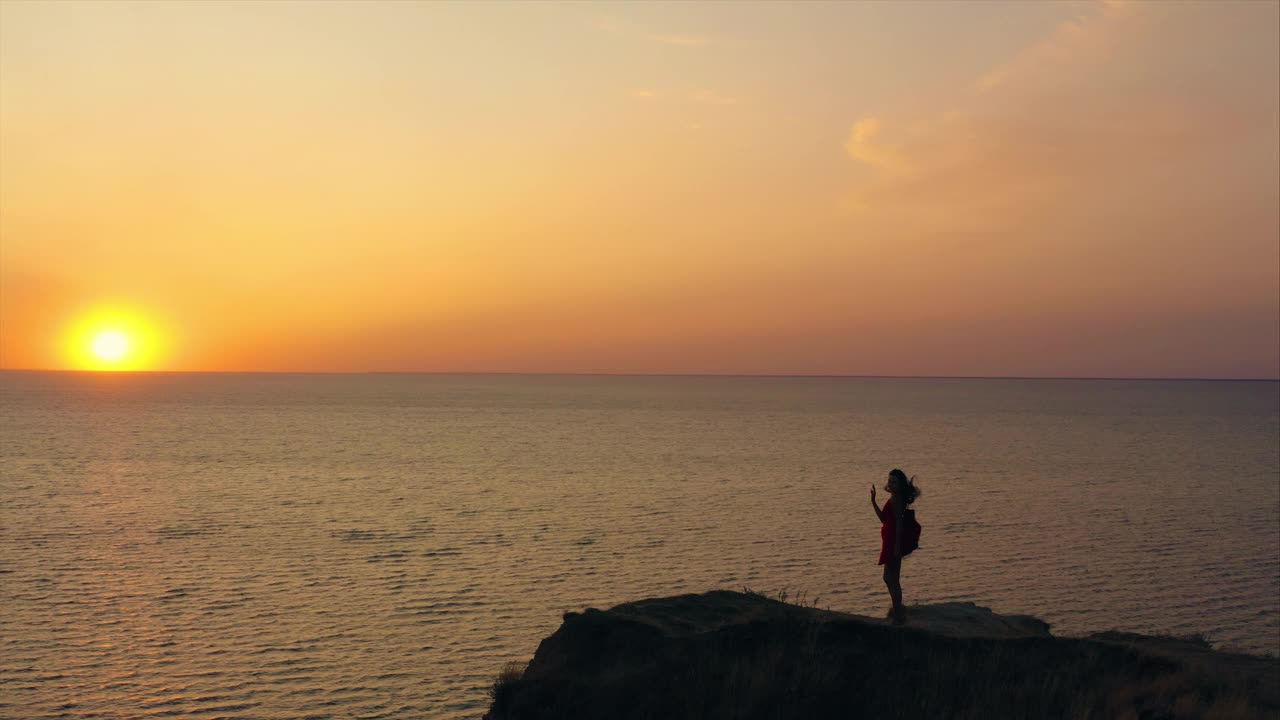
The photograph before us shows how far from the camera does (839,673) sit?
15172 millimetres

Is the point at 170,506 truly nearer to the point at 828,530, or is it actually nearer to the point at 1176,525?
the point at 828,530

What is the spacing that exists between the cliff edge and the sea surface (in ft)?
24.3

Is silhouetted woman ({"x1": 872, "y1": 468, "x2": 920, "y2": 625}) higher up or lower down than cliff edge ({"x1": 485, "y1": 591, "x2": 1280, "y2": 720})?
A: higher up

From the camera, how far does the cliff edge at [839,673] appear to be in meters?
14.4

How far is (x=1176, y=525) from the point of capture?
5175 cm

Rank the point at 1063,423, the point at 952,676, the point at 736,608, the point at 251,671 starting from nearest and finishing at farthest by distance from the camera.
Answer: the point at 952,676 < the point at 736,608 < the point at 251,671 < the point at 1063,423

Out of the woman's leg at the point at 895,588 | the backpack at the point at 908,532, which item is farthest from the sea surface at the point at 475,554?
the backpack at the point at 908,532

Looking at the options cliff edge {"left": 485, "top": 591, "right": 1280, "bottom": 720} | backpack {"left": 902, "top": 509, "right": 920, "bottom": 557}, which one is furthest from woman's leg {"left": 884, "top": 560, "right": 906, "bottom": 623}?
cliff edge {"left": 485, "top": 591, "right": 1280, "bottom": 720}

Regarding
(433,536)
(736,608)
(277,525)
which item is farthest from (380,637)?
(277,525)

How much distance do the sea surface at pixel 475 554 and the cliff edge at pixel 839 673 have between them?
7404 mm

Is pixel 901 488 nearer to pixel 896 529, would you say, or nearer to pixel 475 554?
pixel 896 529

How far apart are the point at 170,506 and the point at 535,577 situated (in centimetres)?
3111

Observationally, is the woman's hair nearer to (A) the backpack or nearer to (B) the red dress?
(B) the red dress

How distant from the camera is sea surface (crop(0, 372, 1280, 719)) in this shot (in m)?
26.6
